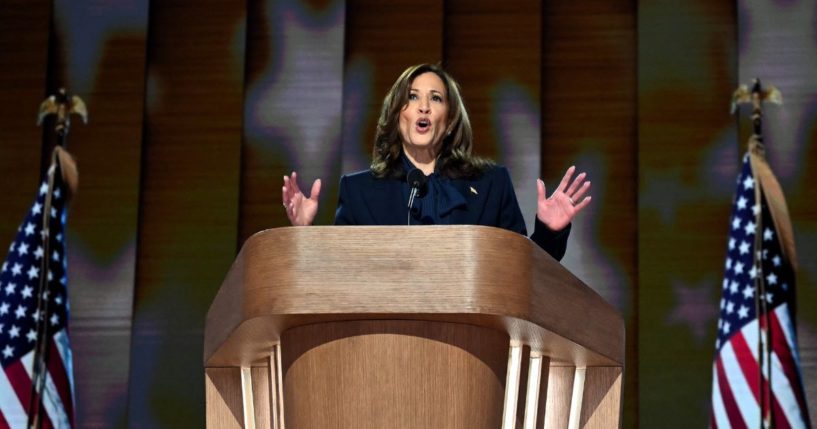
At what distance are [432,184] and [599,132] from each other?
2.31 m

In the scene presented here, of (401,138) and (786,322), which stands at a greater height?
(401,138)

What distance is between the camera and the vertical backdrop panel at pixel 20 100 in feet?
17.6

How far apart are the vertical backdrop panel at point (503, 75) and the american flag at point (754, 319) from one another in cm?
146

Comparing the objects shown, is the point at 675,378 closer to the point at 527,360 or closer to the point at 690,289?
the point at 690,289

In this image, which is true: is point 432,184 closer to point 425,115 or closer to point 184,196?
point 425,115

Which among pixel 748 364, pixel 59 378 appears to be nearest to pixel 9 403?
pixel 59 378

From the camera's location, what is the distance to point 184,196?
17.6 feet

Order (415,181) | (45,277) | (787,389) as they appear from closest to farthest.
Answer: (415,181) < (45,277) < (787,389)

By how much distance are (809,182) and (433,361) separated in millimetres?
3202

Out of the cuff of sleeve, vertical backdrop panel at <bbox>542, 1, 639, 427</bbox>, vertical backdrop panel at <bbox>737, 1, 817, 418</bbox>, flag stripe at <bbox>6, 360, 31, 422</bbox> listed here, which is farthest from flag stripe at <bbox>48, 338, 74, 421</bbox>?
vertical backdrop panel at <bbox>737, 1, 817, 418</bbox>

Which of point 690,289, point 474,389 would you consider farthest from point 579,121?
point 474,389

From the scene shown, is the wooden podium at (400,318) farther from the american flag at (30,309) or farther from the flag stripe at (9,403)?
the flag stripe at (9,403)

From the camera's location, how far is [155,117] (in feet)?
17.9

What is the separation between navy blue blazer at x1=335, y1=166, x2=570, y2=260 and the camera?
312 centimetres
